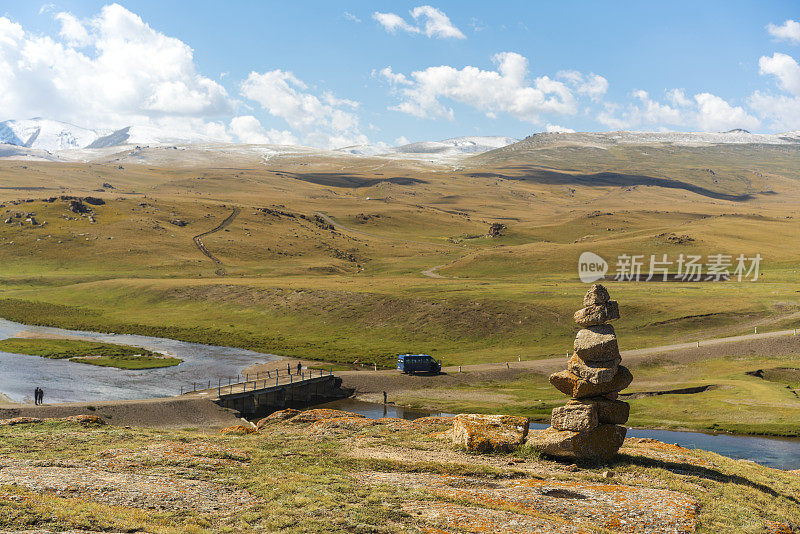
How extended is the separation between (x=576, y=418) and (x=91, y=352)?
9219 cm

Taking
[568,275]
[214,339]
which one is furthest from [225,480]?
[568,275]

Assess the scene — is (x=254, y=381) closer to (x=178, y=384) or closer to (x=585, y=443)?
(x=178, y=384)

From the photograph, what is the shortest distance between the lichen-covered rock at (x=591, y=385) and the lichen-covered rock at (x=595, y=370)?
201 millimetres

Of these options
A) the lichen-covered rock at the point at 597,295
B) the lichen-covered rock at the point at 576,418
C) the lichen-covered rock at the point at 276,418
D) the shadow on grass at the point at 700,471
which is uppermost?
the lichen-covered rock at the point at 597,295

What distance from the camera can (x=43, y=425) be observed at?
42906 mm

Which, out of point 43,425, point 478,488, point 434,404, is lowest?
point 434,404

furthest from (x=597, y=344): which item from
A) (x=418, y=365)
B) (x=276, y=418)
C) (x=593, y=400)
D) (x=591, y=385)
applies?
(x=418, y=365)

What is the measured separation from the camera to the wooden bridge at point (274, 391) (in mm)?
73125

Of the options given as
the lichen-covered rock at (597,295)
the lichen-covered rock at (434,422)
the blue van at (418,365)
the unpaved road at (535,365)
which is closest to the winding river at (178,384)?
the unpaved road at (535,365)

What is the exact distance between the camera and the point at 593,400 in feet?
105

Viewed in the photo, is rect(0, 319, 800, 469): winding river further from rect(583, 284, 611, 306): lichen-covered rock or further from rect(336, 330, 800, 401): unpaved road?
rect(583, 284, 611, 306): lichen-covered rock

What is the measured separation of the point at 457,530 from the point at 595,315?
14897 millimetres

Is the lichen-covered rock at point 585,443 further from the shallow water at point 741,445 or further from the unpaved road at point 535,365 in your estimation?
the unpaved road at point 535,365

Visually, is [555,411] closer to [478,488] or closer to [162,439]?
[478,488]
